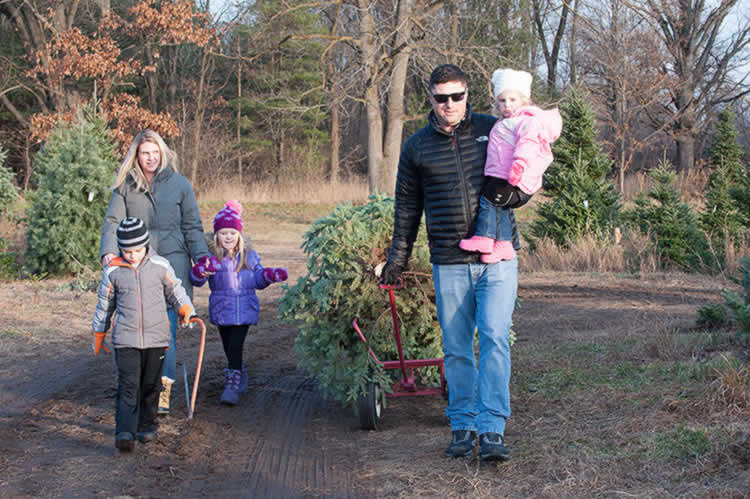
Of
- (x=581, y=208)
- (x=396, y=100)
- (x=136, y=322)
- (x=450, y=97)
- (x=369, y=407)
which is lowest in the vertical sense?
(x=369, y=407)

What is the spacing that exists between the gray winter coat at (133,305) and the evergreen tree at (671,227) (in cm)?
1093

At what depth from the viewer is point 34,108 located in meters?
33.3

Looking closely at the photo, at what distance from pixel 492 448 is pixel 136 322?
102 inches

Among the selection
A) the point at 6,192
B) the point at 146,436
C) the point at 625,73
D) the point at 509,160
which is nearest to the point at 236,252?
the point at 146,436

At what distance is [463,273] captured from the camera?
4660 millimetres

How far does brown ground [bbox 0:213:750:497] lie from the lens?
4277 mm

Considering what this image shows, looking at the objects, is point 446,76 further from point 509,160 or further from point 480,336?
point 480,336

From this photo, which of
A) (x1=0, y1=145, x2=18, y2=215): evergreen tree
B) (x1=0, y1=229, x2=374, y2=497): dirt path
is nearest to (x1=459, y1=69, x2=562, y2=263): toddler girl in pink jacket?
(x1=0, y1=229, x2=374, y2=497): dirt path

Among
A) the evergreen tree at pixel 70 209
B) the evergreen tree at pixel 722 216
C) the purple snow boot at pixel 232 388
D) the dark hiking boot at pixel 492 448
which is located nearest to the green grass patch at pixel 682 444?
the dark hiking boot at pixel 492 448

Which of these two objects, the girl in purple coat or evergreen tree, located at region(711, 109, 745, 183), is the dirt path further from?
evergreen tree, located at region(711, 109, 745, 183)

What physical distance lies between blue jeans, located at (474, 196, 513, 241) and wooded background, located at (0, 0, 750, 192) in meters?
15.6

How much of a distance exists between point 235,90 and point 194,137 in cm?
501

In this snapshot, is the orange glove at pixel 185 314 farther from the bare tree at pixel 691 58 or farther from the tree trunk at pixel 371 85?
the bare tree at pixel 691 58

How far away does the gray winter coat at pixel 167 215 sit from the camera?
6141 millimetres
